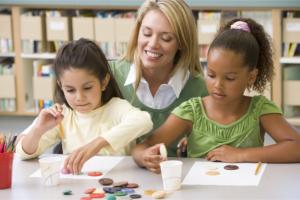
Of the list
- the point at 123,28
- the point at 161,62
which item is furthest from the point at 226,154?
the point at 123,28

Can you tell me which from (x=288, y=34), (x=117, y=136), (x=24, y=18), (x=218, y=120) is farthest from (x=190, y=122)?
(x=24, y=18)

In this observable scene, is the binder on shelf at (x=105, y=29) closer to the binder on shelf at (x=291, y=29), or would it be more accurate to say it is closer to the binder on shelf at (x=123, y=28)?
the binder on shelf at (x=123, y=28)

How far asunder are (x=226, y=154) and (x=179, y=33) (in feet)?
1.84

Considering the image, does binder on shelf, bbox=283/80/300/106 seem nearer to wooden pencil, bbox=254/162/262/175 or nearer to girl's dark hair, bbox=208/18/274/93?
girl's dark hair, bbox=208/18/274/93

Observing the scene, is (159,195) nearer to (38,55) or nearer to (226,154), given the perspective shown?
(226,154)

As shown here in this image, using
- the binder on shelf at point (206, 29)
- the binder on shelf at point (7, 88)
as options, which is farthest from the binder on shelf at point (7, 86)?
the binder on shelf at point (206, 29)

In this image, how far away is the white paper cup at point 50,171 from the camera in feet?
5.90

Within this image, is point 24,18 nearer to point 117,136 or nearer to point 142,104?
point 142,104

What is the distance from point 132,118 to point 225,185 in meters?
0.43

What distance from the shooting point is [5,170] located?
1815 mm

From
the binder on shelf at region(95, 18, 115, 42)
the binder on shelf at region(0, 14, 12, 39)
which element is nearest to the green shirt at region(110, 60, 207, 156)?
the binder on shelf at region(95, 18, 115, 42)

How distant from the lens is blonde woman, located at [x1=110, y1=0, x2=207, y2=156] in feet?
7.74

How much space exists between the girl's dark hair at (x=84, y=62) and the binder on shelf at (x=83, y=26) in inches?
100

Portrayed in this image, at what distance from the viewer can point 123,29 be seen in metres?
→ 4.68
